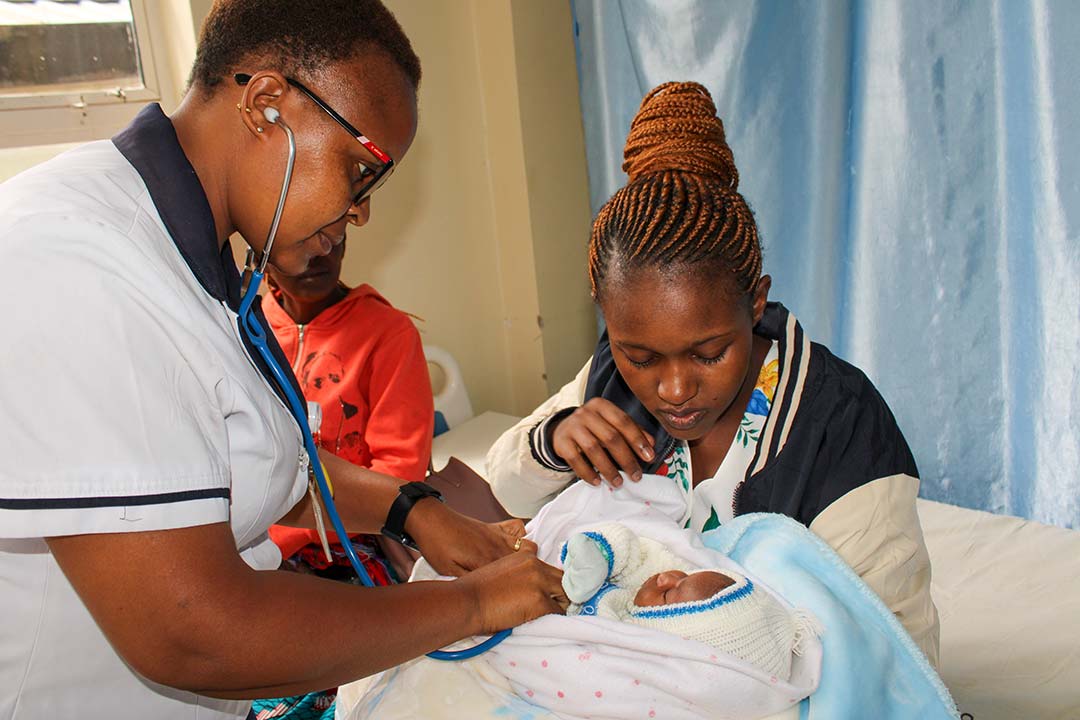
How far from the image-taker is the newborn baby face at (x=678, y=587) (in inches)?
45.3

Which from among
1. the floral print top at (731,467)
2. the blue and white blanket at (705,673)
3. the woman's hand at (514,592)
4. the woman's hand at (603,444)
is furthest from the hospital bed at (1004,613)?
the floral print top at (731,467)

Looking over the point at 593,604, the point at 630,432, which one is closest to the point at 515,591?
the point at 593,604

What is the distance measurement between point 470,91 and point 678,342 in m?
2.15

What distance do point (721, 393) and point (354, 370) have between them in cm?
112

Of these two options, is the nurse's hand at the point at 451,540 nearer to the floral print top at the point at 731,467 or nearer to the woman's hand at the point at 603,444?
the woman's hand at the point at 603,444

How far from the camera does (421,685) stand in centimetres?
117

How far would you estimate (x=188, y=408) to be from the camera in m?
0.86

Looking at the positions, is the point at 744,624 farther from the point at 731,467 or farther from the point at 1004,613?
the point at 1004,613

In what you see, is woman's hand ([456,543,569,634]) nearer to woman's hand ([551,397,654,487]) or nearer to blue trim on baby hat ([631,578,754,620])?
blue trim on baby hat ([631,578,754,620])

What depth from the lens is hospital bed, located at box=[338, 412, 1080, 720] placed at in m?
1.55

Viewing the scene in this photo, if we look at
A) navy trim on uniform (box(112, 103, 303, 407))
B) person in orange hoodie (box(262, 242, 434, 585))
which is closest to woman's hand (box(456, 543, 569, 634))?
navy trim on uniform (box(112, 103, 303, 407))

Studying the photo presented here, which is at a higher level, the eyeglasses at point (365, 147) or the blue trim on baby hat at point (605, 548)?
the eyeglasses at point (365, 147)

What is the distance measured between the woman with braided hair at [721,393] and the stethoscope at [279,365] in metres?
0.37

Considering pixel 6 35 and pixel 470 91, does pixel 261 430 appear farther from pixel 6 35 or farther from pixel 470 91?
pixel 470 91
